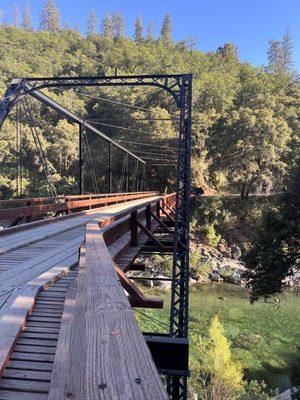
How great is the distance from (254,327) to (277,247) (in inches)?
194

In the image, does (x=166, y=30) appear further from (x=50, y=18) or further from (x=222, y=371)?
(x=222, y=371)

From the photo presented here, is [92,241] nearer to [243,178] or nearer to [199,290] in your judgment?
[199,290]

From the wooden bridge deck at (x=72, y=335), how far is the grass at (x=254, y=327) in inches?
359

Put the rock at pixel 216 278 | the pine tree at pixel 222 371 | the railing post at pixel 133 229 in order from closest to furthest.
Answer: the railing post at pixel 133 229, the pine tree at pixel 222 371, the rock at pixel 216 278

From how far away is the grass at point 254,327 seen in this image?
A: 15078 mm

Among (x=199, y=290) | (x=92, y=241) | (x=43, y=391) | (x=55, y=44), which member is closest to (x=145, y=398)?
(x=43, y=391)

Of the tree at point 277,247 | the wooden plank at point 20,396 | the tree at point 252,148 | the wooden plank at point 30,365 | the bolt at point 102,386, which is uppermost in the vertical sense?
the tree at point 252,148

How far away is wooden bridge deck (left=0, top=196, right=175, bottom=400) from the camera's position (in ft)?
2.83

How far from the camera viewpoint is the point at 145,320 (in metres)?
19.3

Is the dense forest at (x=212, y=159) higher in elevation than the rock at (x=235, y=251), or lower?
higher

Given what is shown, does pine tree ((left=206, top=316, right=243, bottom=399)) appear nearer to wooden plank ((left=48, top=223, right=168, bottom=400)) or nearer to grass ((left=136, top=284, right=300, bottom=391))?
grass ((left=136, top=284, right=300, bottom=391))

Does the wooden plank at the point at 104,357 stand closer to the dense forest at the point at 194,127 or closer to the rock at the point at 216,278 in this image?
the dense forest at the point at 194,127

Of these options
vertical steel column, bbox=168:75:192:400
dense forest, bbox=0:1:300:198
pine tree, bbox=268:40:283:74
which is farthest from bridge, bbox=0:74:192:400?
pine tree, bbox=268:40:283:74

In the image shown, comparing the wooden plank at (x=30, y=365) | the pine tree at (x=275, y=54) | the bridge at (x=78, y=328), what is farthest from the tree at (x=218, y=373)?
the pine tree at (x=275, y=54)
